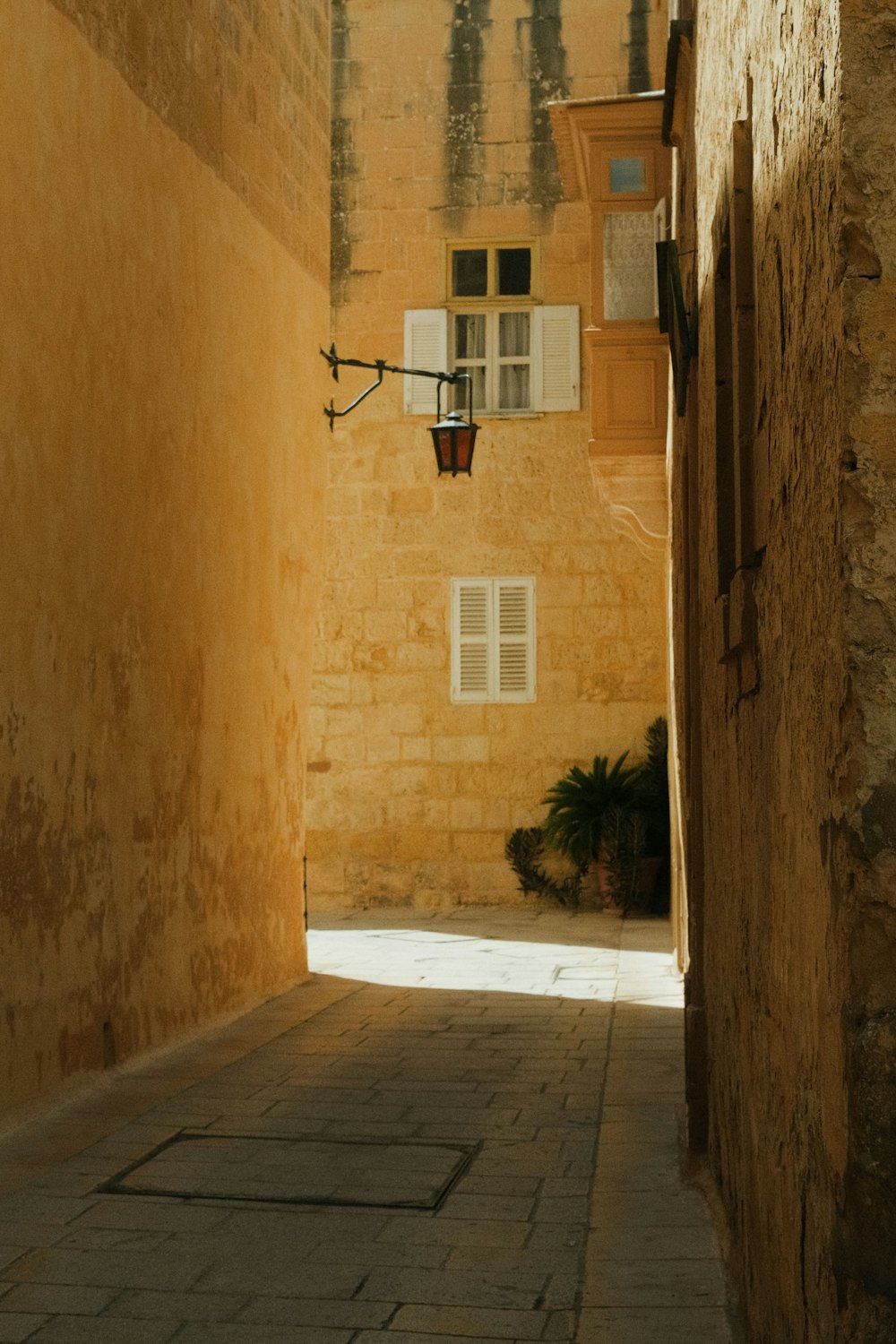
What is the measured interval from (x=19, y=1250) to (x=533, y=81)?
1522 centimetres

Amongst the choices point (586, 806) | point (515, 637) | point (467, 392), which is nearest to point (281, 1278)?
point (586, 806)

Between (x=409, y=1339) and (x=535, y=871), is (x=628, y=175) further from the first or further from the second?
(x=409, y=1339)

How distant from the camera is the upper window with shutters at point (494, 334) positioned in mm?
17375

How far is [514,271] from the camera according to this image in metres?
17.6

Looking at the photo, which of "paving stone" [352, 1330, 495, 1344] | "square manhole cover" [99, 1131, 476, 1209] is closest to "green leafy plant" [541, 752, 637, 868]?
"square manhole cover" [99, 1131, 476, 1209]

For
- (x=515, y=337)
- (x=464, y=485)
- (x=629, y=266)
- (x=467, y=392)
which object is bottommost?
(x=464, y=485)

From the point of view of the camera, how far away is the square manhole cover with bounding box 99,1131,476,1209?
5.37 meters

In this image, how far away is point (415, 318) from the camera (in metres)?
17.6

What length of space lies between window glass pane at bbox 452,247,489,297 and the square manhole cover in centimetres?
1288

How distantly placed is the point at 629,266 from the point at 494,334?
611 centimetres

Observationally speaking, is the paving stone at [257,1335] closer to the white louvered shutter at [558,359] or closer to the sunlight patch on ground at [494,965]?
the sunlight patch on ground at [494,965]

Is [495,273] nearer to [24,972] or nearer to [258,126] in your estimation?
[258,126]

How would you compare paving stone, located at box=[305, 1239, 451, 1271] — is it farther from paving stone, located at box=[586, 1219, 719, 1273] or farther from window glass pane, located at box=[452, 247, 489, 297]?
window glass pane, located at box=[452, 247, 489, 297]

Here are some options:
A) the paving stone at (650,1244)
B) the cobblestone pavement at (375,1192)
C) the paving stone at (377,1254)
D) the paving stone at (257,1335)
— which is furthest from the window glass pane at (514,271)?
the paving stone at (257,1335)
